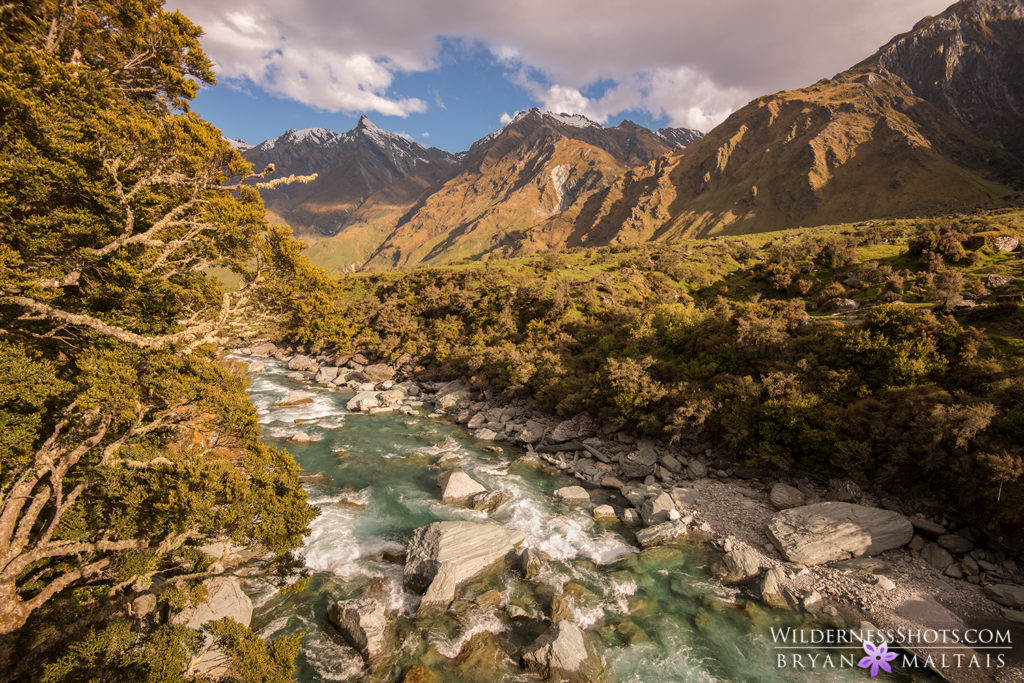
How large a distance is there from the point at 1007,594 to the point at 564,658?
1588 cm

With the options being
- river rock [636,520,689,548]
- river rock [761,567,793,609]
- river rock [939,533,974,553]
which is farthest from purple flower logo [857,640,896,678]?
river rock [636,520,689,548]

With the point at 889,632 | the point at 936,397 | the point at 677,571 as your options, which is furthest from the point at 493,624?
the point at 936,397

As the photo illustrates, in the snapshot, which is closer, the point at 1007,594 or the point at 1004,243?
the point at 1007,594

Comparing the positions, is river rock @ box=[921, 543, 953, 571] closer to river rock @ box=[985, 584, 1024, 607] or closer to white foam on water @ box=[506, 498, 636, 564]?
river rock @ box=[985, 584, 1024, 607]

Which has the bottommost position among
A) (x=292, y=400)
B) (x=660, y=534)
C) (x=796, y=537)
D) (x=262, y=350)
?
(x=660, y=534)

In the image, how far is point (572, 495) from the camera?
21.6 meters

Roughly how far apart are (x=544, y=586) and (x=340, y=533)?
385 inches

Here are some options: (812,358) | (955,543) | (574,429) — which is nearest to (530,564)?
(574,429)

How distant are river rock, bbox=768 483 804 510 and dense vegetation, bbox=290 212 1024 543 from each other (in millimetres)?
1323

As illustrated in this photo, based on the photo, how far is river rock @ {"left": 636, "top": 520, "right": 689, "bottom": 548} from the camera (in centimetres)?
1773

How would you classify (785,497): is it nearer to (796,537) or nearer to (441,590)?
(796,537)

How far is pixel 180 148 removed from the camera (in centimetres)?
1295

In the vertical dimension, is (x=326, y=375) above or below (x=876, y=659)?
Result: above

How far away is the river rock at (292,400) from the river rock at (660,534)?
108 feet
